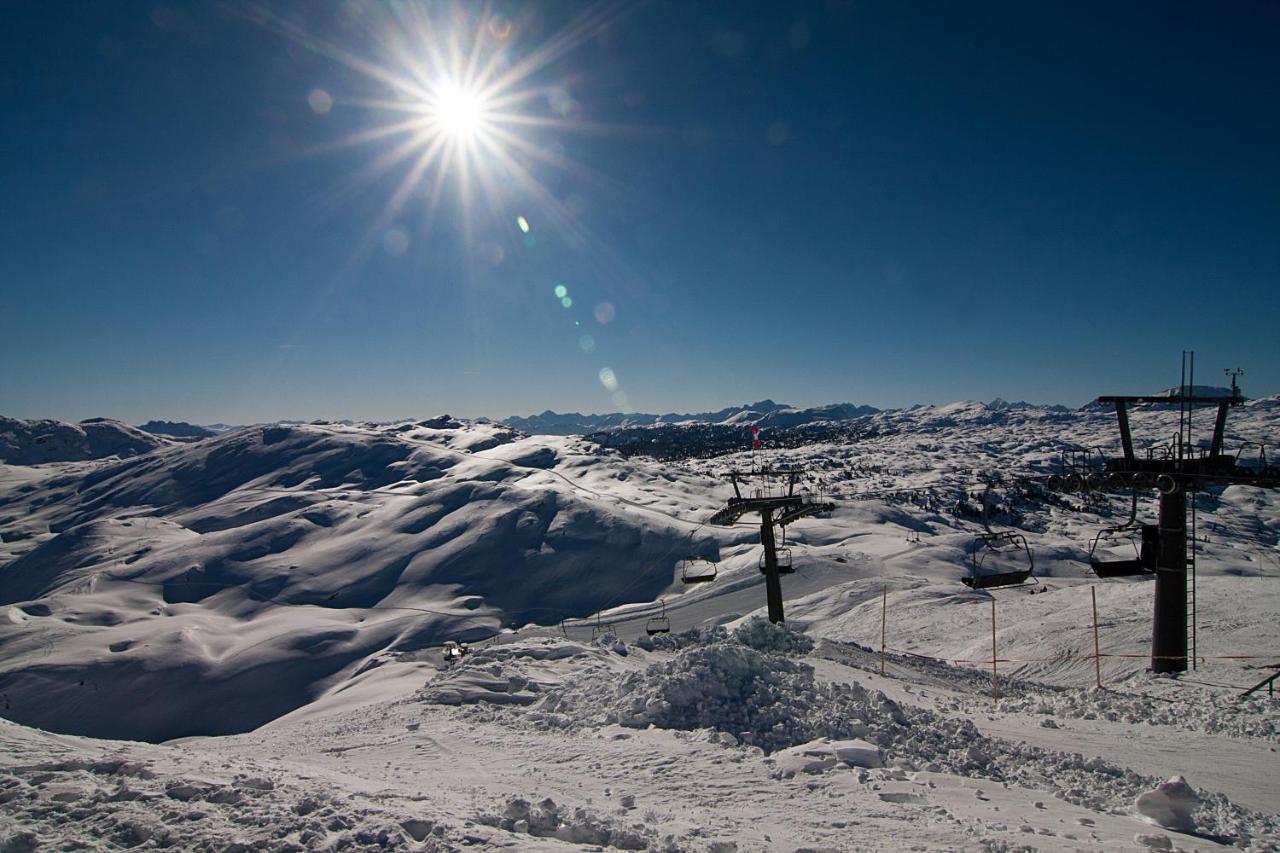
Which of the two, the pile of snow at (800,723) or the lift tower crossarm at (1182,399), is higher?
the lift tower crossarm at (1182,399)

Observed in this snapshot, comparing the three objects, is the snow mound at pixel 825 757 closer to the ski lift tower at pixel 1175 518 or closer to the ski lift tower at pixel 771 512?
the ski lift tower at pixel 1175 518

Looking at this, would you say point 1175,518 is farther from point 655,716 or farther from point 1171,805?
point 655,716

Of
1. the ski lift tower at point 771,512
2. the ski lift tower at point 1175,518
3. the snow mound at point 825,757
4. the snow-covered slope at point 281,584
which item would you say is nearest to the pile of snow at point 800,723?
the snow mound at point 825,757

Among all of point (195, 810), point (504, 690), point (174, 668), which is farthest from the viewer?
point (174, 668)

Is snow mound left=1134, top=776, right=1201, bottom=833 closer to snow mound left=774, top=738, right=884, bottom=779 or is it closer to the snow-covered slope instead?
snow mound left=774, top=738, right=884, bottom=779

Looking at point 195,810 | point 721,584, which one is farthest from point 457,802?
point 721,584

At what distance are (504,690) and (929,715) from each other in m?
8.14

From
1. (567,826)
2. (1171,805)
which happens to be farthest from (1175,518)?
(567,826)

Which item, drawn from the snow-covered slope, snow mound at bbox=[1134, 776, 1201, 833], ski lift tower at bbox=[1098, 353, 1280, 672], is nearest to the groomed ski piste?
snow mound at bbox=[1134, 776, 1201, 833]

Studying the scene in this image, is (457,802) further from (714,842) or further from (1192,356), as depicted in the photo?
(1192,356)

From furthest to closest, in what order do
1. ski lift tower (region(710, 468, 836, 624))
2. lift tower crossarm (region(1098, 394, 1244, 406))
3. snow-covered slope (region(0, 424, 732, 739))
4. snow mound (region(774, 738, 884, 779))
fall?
snow-covered slope (region(0, 424, 732, 739)), ski lift tower (region(710, 468, 836, 624)), lift tower crossarm (region(1098, 394, 1244, 406)), snow mound (region(774, 738, 884, 779))

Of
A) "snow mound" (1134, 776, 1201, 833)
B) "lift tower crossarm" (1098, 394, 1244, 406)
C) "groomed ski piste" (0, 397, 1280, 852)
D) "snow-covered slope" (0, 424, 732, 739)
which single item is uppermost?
"lift tower crossarm" (1098, 394, 1244, 406)

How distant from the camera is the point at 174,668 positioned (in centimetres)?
4331

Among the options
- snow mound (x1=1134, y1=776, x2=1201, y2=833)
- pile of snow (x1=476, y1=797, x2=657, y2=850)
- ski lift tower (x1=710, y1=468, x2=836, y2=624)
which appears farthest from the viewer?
ski lift tower (x1=710, y1=468, x2=836, y2=624)
